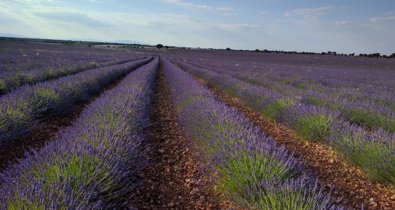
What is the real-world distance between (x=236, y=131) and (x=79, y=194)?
7.29 ft

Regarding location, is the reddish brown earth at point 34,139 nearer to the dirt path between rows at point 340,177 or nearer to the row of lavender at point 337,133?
the dirt path between rows at point 340,177

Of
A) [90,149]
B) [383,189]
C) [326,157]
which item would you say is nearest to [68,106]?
[90,149]

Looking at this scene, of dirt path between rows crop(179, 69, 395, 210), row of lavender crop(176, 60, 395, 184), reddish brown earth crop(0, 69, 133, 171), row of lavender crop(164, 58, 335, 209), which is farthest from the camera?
reddish brown earth crop(0, 69, 133, 171)

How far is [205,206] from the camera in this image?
3.12 m

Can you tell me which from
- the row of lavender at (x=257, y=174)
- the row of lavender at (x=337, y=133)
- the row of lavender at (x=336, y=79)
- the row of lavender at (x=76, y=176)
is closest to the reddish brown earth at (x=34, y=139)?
the row of lavender at (x=76, y=176)

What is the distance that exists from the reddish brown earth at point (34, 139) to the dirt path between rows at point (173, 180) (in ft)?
3.65

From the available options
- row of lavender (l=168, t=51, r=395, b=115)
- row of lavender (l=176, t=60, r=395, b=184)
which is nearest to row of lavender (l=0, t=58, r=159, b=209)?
row of lavender (l=176, t=60, r=395, b=184)

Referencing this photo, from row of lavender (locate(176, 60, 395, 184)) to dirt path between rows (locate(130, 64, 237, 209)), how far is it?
1.85 metres

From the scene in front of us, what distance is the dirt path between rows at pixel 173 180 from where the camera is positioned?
3.16 m

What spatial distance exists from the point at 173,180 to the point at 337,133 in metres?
2.49

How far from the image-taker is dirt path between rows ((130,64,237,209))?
316 centimetres

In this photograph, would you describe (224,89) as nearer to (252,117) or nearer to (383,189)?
(252,117)

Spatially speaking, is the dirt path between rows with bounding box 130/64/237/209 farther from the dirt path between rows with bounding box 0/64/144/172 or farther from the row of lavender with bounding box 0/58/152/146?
the row of lavender with bounding box 0/58/152/146

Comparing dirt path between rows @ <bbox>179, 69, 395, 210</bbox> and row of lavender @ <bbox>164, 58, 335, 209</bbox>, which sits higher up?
row of lavender @ <bbox>164, 58, 335, 209</bbox>
